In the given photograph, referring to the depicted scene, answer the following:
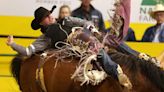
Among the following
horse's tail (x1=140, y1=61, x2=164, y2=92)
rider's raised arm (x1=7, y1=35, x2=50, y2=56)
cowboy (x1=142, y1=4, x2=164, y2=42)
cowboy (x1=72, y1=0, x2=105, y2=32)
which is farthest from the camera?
A: cowboy (x1=142, y1=4, x2=164, y2=42)

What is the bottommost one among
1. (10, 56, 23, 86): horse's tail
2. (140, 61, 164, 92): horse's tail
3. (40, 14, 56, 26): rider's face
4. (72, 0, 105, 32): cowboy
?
(10, 56, 23, 86): horse's tail

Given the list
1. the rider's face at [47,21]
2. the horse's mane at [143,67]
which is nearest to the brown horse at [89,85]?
the horse's mane at [143,67]

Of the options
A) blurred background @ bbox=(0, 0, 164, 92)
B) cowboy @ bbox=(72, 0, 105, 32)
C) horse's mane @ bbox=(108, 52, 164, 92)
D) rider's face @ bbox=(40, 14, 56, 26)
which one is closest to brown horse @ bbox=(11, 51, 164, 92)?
horse's mane @ bbox=(108, 52, 164, 92)

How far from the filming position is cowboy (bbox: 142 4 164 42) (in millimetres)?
4445

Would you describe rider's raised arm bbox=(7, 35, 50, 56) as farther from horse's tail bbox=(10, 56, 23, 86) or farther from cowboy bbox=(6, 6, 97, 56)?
horse's tail bbox=(10, 56, 23, 86)

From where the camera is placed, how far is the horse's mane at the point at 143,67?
8.15 ft

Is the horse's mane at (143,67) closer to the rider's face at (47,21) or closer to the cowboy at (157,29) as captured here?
the rider's face at (47,21)

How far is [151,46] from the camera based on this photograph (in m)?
4.52

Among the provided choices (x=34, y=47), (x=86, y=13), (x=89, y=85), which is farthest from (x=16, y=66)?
(x=86, y=13)

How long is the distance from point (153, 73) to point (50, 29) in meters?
0.81

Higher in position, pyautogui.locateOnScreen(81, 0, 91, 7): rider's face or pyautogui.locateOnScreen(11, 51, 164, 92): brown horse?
pyautogui.locateOnScreen(81, 0, 91, 7): rider's face

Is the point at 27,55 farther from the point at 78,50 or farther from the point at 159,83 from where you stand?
the point at 159,83

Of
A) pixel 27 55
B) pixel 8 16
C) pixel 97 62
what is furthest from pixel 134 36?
pixel 97 62

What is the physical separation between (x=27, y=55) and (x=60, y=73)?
16.5 inches
